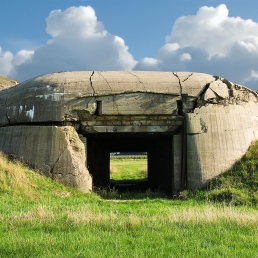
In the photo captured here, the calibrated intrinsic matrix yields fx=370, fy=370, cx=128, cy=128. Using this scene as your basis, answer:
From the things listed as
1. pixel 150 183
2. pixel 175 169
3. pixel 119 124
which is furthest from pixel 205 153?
pixel 150 183

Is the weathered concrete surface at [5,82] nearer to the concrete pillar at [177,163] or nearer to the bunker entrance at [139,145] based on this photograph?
the bunker entrance at [139,145]

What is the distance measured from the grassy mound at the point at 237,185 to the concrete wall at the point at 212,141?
0.60 ft

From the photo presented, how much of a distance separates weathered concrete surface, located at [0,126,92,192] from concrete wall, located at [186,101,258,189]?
270 centimetres

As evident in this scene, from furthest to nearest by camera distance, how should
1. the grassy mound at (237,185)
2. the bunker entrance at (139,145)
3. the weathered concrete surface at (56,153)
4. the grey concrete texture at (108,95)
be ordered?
the bunker entrance at (139,145) < the grey concrete texture at (108,95) < the weathered concrete surface at (56,153) < the grassy mound at (237,185)

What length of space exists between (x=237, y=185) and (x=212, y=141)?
1.23 m

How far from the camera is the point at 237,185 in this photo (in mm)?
8547

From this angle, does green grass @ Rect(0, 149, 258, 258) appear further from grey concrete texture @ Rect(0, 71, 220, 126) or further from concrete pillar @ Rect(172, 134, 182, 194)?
grey concrete texture @ Rect(0, 71, 220, 126)

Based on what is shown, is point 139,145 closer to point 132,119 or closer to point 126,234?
point 132,119

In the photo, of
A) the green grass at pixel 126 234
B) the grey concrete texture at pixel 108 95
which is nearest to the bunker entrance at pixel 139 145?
the grey concrete texture at pixel 108 95

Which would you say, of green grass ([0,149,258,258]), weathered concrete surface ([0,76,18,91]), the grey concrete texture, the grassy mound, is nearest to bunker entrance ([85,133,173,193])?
the grey concrete texture

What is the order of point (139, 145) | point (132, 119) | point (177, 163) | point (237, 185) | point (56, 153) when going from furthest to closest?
1. point (139, 145)
2. point (132, 119)
3. point (177, 163)
4. point (56, 153)
5. point (237, 185)

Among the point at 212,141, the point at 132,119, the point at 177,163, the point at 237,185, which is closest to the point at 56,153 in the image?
the point at 132,119

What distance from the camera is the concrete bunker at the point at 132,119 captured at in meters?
9.09

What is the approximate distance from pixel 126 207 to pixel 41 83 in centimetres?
420
